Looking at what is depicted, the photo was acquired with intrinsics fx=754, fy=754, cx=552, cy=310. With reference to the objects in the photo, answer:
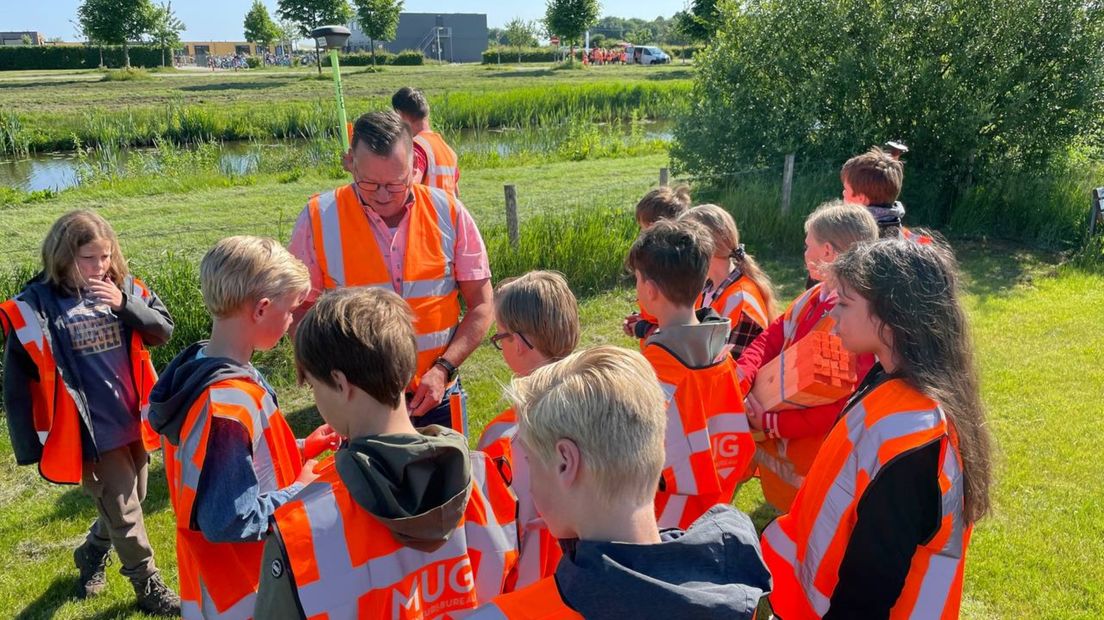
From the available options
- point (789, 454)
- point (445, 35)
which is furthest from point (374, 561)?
point (445, 35)

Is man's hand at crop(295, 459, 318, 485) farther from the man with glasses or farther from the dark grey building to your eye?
the dark grey building

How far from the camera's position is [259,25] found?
6525 cm

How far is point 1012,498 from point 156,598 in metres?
4.48

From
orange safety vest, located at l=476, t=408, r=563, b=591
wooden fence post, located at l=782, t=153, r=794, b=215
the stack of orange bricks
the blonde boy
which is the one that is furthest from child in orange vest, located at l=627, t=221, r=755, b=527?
wooden fence post, located at l=782, t=153, r=794, b=215

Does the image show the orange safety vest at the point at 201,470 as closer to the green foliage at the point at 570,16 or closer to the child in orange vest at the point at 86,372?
the child in orange vest at the point at 86,372

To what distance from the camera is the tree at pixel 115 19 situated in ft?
135

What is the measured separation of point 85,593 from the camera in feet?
11.8

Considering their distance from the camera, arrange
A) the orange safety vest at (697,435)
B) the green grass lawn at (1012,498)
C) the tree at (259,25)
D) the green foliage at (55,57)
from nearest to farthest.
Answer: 1. the orange safety vest at (697,435)
2. the green grass lawn at (1012,498)
3. the green foliage at (55,57)
4. the tree at (259,25)

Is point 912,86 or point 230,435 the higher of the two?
point 912,86

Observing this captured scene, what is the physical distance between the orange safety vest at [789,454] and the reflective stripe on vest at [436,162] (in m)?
3.41

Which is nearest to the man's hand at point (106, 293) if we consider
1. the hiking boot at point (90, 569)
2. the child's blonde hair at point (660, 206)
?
the hiking boot at point (90, 569)

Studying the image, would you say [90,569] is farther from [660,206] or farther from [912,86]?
[912,86]

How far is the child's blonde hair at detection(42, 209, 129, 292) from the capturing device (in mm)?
3139

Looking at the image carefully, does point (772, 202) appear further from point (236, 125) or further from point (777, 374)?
point (236, 125)
